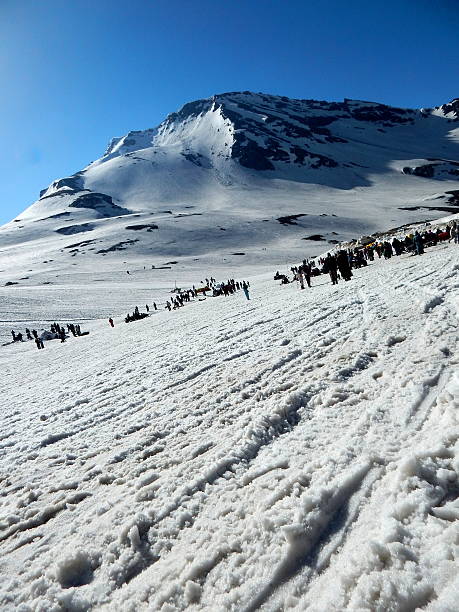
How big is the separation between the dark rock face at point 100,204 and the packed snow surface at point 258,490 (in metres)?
180

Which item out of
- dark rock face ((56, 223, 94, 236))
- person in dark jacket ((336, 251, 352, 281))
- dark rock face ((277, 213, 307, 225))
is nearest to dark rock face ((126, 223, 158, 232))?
dark rock face ((56, 223, 94, 236))

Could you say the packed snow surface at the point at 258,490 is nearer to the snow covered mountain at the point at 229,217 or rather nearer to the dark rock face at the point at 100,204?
the snow covered mountain at the point at 229,217

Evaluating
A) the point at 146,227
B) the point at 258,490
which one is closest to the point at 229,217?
the point at 146,227

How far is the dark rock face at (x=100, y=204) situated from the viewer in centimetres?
17375

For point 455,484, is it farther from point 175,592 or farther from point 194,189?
point 194,189

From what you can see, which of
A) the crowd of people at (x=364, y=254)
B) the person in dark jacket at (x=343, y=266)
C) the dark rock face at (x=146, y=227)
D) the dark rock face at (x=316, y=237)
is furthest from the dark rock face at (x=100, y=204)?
the person in dark jacket at (x=343, y=266)

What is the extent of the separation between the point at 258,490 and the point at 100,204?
20185 cm

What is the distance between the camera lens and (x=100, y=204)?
606ft

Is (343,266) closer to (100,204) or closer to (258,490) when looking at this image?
(258,490)

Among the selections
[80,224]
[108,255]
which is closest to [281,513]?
[108,255]

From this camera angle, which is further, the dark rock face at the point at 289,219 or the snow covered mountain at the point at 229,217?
the dark rock face at the point at 289,219

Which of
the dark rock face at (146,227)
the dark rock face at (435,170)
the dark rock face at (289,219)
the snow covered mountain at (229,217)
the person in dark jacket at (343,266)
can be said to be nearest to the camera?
the person in dark jacket at (343,266)

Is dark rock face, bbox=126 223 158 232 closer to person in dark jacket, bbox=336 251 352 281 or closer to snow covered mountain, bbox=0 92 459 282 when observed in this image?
snow covered mountain, bbox=0 92 459 282

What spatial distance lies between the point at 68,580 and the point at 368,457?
2362 millimetres
